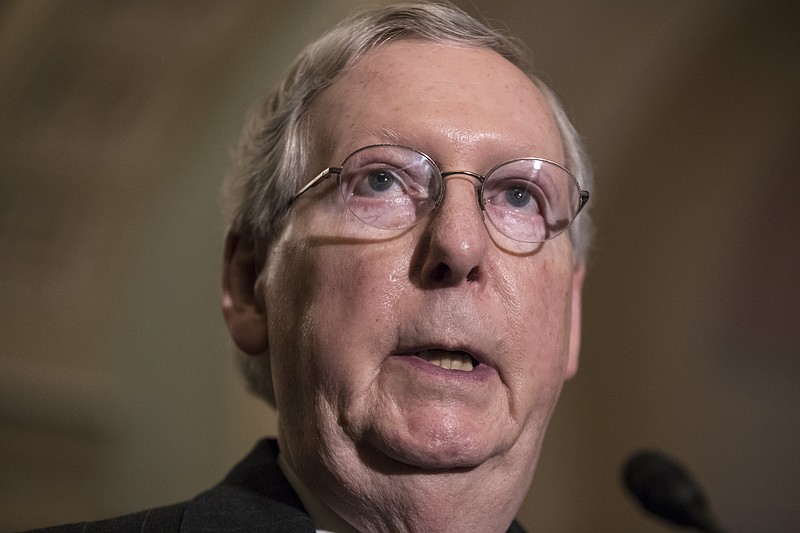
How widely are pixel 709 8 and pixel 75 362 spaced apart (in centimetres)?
342

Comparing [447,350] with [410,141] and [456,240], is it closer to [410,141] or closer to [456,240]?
[456,240]

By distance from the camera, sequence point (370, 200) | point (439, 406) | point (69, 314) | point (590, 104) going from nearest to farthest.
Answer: point (439, 406) < point (370, 200) < point (69, 314) < point (590, 104)

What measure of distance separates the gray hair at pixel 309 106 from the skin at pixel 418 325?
0.26 feet

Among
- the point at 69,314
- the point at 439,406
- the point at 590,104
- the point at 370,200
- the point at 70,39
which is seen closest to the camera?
the point at 439,406

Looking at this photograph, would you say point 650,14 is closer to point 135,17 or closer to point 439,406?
point 135,17

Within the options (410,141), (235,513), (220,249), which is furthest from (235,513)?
(220,249)

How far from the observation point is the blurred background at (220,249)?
3.92 m

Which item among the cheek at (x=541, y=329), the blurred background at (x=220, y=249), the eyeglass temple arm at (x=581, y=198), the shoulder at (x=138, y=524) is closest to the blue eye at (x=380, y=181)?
the cheek at (x=541, y=329)

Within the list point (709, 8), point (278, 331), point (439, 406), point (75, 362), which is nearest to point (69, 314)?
point (75, 362)

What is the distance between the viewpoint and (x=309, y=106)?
198 cm

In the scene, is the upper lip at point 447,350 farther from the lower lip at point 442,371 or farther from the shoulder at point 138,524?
the shoulder at point 138,524

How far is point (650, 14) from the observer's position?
4336mm

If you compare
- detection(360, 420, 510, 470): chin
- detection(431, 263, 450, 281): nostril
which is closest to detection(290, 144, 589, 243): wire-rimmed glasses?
detection(431, 263, 450, 281): nostril

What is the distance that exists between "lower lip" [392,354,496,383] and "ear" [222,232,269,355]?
0.43 meters
